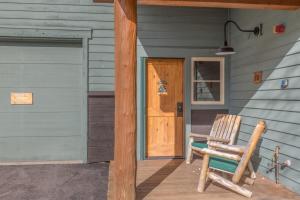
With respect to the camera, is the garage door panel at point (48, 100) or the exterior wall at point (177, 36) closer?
the garage door panel at point (48, 100)

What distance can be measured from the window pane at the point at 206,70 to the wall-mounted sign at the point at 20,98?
2.98 metres

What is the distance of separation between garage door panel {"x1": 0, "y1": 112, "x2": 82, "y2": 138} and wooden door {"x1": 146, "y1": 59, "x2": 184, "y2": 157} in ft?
4.34

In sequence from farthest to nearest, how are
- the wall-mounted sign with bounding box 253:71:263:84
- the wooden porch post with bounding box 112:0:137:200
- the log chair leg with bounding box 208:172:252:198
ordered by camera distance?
1. the wall-mounted sign with bounding box 253:71:263:84
2. the log chair leg with bounding box 208:172:252:198
3. the wooden porch post with bounding box 112:0:137:200

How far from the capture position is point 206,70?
5.85 metres

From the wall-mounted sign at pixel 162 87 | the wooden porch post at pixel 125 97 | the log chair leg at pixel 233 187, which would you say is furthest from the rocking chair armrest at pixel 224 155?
the wall-mounted sign at pixel 162 87

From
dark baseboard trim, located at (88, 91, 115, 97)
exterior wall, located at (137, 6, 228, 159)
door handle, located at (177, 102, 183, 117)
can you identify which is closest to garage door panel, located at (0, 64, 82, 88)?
dark baseboard trim, located at (88, 91, 115, 97)

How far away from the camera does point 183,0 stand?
3.62 meters

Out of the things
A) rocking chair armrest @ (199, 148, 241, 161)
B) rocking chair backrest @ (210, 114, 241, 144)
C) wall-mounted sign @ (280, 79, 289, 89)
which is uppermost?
wall-mounted sign @ (280, 79, 289, 89)

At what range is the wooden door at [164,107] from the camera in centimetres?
570

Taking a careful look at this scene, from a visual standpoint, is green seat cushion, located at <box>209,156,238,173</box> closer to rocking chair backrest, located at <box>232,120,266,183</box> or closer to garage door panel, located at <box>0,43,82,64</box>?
rocking chair backrest, located at <box>232,120,266,183</box>

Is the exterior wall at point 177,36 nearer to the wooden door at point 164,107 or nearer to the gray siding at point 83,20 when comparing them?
the wooden door at point 164,107

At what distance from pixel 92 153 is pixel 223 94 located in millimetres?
2598

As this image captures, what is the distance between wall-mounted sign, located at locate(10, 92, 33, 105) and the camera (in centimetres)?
549

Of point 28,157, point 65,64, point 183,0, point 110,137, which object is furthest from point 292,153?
point 28,157
